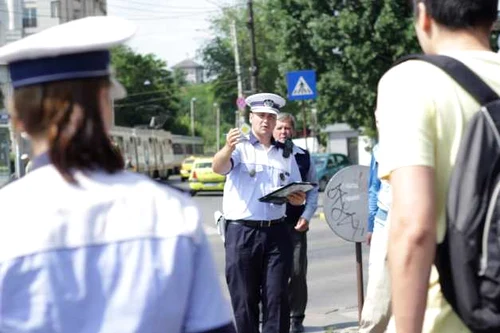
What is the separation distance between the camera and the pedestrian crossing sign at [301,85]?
20.3 m

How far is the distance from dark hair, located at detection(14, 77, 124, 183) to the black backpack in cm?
97

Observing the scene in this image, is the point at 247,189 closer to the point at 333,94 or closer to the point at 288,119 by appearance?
the point at 288,119

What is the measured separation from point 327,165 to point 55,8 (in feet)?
181

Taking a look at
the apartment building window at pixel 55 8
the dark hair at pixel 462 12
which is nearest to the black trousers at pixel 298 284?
the dark hair at pixel 462 12

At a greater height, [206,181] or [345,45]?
[345,45]

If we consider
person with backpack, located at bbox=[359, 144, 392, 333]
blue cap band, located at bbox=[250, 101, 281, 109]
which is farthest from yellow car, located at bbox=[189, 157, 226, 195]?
person with backpack, located at bbox=[359, 144, 392, 333]

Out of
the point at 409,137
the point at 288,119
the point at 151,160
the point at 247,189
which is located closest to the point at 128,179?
the point at 409,137

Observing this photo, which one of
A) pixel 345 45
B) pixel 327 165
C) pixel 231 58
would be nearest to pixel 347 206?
pixel 345 45

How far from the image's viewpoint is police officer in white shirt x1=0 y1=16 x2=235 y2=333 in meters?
2.13

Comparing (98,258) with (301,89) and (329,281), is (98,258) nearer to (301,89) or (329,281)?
(329,281)

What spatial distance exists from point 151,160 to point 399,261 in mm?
63117

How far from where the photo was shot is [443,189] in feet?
9.05

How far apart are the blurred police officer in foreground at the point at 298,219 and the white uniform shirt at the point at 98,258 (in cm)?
605

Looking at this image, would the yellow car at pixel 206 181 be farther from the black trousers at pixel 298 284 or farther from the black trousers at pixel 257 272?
the black trousers at pixel 257 272
